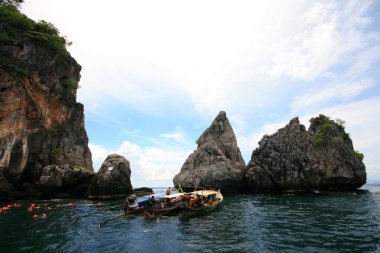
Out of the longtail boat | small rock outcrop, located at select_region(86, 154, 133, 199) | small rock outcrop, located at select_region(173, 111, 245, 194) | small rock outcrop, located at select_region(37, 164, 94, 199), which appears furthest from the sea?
small rock outcrop, located at select_region(173, 111, 245, 194)

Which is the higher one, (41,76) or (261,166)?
(41,76)

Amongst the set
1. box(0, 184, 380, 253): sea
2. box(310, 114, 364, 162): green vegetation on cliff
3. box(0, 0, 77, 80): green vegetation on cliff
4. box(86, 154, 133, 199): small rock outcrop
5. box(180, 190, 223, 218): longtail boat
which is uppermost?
box(0, 0, 77, 80): green vegetation on cliff

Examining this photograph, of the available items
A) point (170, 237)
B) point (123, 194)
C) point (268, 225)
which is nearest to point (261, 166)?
point (123, 194)

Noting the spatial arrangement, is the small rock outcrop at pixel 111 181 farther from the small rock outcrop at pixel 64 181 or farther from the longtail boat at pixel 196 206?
the longtail boat at pixel 196 206

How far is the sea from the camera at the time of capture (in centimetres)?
1694

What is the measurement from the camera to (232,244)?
17.5 m

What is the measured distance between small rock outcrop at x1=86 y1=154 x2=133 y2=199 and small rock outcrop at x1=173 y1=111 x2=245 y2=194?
18.4 meters

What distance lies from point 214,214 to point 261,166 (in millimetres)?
33980

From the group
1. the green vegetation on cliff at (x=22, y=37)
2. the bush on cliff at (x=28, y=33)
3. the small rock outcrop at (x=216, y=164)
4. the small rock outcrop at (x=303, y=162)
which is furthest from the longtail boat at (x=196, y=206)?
the bush on cliff at (x=28, y=33)

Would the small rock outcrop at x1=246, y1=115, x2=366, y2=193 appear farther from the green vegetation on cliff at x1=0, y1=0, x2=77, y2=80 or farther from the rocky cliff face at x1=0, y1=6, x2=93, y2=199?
the green vegetation on cliff at x1=0, y1=0, x2=77, y2=80

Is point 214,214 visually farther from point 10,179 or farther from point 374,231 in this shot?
point 10,179

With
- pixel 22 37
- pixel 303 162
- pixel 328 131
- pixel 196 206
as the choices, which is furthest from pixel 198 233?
pixel 328 131

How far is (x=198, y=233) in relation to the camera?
20906 mm

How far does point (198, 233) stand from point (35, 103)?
1766 inches
